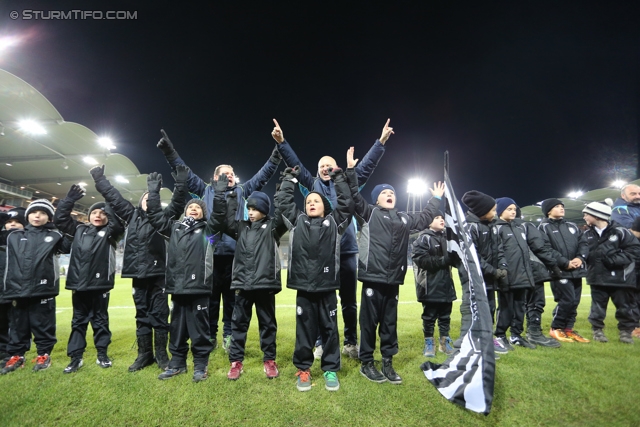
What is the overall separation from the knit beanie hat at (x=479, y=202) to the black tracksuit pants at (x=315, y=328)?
269cm

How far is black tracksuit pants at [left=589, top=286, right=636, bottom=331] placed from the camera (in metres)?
4.65

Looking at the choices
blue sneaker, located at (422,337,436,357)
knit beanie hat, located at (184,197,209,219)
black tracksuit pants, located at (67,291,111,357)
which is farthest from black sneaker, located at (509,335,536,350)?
black tracksuit pants, located at (67,291,111,357)

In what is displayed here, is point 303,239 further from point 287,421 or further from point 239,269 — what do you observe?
point 287,421

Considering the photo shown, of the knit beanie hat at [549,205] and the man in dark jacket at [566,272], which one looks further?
the knit beanie hat at [549,205]

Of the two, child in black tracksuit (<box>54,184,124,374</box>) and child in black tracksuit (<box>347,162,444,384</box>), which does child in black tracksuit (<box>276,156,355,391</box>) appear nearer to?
child in black tracksuit (<box>347,162,444,384</box>)

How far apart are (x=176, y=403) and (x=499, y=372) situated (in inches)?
134

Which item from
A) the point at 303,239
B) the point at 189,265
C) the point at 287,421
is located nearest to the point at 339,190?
the point at 303,239

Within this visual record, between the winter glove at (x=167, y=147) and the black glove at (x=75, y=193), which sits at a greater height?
the winter glove at (x=167, y=147)

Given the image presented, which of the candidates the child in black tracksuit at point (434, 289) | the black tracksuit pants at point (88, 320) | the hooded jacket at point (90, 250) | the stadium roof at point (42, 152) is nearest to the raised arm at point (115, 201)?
the hooded jacket at point (90, 250)

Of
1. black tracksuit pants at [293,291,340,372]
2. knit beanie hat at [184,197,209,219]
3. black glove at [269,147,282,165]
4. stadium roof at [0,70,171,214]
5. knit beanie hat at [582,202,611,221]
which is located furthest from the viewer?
stadium roof at [0,70,171,214]

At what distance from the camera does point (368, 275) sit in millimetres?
3471

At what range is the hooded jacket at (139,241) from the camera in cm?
391

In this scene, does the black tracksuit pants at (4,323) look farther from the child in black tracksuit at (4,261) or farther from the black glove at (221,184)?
the black glove at (221,184)

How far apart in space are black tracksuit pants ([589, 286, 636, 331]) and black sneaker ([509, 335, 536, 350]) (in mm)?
1453
